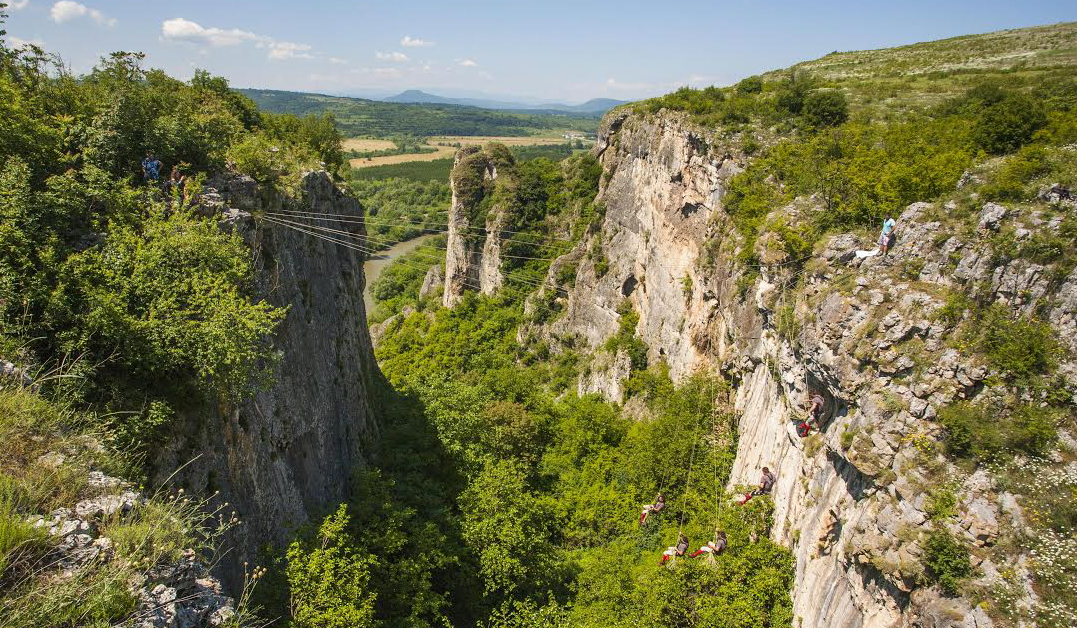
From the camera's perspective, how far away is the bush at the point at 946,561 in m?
8.48

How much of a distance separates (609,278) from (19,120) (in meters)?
30.4

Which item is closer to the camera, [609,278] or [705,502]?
[705,502]

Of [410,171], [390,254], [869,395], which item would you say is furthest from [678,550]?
[410,171]

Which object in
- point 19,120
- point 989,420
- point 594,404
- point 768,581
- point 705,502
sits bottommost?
point 594,404

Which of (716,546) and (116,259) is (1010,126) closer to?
(716,546)

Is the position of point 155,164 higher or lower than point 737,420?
higher

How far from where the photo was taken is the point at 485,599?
15906 mm

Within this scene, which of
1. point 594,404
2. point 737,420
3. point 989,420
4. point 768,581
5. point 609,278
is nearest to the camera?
point 989,420

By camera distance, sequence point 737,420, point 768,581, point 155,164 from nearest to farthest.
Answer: point 155,164
point 768,581
point 737,420

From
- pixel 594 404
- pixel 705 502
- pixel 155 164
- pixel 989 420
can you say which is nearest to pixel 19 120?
pixel 155 164

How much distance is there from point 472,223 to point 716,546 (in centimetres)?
3967

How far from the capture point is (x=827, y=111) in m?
24.9

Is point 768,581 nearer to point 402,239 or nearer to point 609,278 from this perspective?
point 609,278

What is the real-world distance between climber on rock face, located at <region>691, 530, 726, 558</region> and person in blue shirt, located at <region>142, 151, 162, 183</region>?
16.6m
